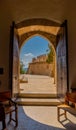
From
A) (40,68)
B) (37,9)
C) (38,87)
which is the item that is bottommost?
(38,87)

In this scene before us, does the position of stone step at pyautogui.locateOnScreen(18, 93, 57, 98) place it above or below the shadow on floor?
above

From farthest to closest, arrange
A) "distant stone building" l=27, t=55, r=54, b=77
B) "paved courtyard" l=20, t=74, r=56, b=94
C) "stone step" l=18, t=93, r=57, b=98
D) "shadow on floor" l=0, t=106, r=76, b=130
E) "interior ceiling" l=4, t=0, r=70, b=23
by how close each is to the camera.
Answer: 1. "distant stone building" l=27, t=55, r=54, b=77
2. "paved courtyard" l=20, t=74, r=56, b=94
3. "stone step" l=18, t=93, r=57, b=98
4. "interior ceiling" l=4, t=0, r=70, b=23
5. "shadow on floor" l=0, t=106, r=76, b=130

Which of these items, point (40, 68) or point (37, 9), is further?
point (40, 68)

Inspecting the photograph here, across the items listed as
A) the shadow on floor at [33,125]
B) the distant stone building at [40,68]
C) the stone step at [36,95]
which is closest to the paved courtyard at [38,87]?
the stone step at [36,95]

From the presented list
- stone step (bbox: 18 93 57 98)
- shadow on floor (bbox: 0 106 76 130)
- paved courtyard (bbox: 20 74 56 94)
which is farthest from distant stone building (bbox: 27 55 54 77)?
shadow on floor (bbox: 0 106 76 130)

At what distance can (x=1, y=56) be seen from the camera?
574 centimetres

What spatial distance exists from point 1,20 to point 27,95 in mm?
2899

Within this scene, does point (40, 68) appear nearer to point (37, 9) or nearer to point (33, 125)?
point (37, 9)

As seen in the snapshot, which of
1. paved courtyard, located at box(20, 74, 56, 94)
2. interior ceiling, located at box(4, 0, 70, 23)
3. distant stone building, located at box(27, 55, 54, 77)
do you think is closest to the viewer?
interior ceiling, located at box(4, 0, 70, 23)

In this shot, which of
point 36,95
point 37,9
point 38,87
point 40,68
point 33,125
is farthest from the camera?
point 40,68

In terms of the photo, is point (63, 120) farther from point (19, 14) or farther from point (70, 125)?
point (19, 14)

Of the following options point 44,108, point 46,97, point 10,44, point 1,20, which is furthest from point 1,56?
point 46,97

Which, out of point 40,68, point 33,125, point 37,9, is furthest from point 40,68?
point 33,125

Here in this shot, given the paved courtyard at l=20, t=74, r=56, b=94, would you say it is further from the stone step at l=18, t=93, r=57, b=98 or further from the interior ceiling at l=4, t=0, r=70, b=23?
the interior ceiling at l=4, t=0, r=70, b=23
